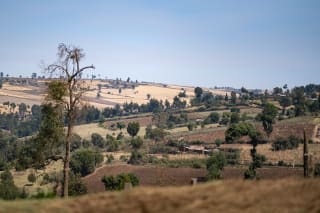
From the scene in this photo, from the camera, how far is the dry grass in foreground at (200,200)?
11.3m

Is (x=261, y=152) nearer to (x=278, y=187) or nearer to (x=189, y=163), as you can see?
(x=189, y=163)

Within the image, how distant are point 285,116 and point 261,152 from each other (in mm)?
44162

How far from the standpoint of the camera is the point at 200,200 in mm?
11562

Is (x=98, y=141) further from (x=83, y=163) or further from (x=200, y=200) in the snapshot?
(x=200, y=200)

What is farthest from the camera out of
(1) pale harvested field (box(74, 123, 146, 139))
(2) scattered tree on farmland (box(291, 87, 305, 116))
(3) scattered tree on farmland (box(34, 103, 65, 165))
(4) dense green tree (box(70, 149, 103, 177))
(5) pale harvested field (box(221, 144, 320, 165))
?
(1) pale harvested field (box(74, 123, 146, 139))

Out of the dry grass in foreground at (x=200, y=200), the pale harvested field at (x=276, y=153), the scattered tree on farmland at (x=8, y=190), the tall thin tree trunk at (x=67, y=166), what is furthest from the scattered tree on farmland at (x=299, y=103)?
the dry grass in foreground at (x=200, y=200)

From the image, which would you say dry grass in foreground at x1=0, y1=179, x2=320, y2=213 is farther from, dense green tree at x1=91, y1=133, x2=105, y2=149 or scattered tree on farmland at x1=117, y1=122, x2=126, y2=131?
scattered tree on farmland at x1=117, y1=122, x2=126, y2=131

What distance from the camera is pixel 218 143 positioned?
101m

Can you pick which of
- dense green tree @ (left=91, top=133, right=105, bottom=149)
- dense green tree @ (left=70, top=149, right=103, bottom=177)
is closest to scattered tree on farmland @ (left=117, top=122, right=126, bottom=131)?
dense green tree @ (left=91, top=133, right=105, bottom=149)

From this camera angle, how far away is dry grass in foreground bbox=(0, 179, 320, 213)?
11.3m

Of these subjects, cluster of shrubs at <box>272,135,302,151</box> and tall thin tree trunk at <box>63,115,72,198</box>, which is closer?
tall thin tree trunk at <box>63,115,72,198</box>

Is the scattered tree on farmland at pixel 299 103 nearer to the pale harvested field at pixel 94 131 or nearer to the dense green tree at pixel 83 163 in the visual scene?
the pale harvested field at pixel 94 131

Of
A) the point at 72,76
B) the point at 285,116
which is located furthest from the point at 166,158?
the point at 72,76

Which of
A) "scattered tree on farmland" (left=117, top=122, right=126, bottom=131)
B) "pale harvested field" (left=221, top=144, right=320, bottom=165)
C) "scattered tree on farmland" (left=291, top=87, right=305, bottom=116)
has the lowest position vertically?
"pale harvested field" (left=221, top=144, right=320, bottom=165)
